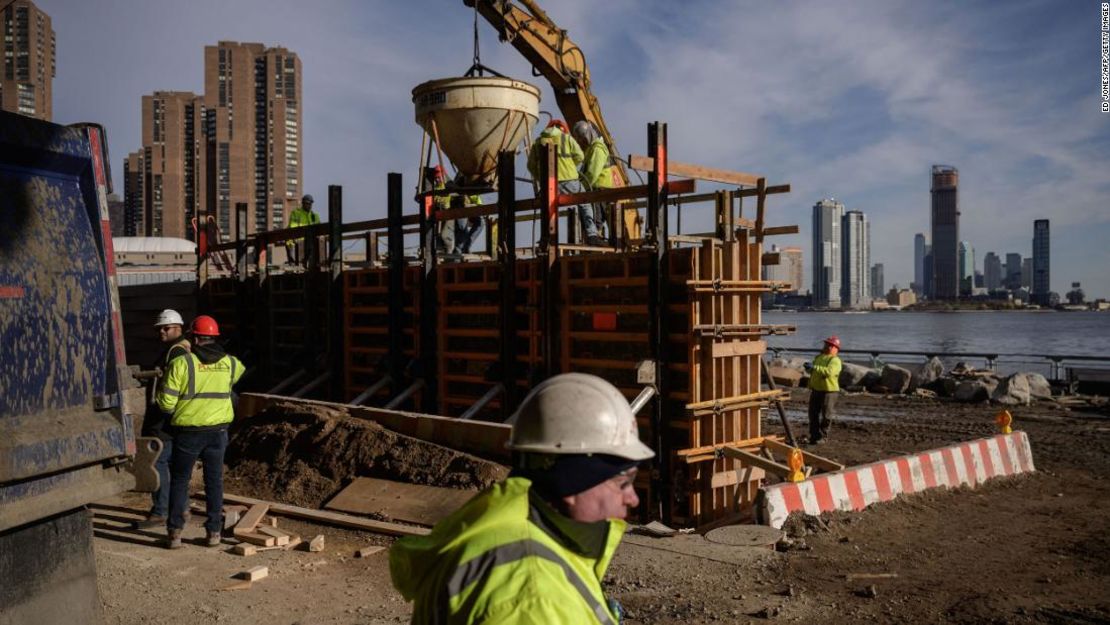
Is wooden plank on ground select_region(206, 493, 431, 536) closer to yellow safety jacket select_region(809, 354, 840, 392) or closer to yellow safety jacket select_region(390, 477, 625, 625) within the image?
yellow safety jacket select_region(390, 477, 625, 625)

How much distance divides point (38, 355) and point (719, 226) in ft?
24.5

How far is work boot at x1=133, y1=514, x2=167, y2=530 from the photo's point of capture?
860 cm

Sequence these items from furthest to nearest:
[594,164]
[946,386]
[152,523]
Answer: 1. [946,386]
2. [594,164]
3. [152,523]

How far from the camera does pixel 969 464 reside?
36.6 ft

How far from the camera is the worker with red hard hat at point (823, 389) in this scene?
15.0m

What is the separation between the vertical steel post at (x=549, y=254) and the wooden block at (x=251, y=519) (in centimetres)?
367

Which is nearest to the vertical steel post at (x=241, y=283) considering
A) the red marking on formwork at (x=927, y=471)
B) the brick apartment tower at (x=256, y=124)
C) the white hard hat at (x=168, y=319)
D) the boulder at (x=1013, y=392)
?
the white hard hat at (x=168, y=319)

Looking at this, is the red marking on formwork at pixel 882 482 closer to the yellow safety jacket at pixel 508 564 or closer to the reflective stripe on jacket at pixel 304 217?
the yellow safety jacket at pixel 508 564

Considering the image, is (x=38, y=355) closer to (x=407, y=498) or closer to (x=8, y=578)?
(x=8, y=578)

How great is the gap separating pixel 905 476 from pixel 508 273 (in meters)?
5.48

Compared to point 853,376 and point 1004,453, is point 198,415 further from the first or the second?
point 853,376

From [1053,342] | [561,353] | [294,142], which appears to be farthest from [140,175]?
[1053,342]

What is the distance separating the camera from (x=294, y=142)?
6812 centimetres

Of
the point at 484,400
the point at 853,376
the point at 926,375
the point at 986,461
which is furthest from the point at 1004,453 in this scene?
the point at 853,376
